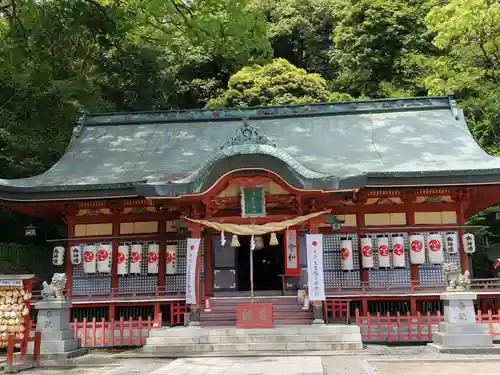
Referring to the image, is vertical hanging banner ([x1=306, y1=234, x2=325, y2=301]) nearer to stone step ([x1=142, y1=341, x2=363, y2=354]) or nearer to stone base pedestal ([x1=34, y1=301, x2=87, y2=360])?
stone step ([x1=142, y1=341, x2=363, y2=354])

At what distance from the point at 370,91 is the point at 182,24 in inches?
699

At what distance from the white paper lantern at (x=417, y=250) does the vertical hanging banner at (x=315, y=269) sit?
3114 mm

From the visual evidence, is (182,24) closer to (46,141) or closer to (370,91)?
(46,141)

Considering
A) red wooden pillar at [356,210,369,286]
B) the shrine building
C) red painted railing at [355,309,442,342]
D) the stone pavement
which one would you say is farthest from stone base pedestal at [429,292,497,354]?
red wooden pillar at [356,210,369,286]

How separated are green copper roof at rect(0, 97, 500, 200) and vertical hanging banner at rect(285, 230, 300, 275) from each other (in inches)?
75.8

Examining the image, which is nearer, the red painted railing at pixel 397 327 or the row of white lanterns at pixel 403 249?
the red painted railing at pixel 397 327

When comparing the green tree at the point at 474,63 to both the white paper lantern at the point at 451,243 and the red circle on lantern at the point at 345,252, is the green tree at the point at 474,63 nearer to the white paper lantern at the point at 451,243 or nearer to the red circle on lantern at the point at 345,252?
the white paper lantern at the point at 451,243

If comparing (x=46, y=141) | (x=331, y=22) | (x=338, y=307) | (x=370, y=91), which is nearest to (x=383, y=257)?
(x=338, y=307)

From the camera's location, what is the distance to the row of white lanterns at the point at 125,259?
1452 centimetres

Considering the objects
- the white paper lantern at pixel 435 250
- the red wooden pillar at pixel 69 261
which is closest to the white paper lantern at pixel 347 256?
the white paper lantern at pixel 435 250

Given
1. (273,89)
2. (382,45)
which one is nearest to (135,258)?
(273,89)

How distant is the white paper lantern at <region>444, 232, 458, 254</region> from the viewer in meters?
13.9

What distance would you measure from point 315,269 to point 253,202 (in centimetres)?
237

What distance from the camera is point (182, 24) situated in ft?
47.0
